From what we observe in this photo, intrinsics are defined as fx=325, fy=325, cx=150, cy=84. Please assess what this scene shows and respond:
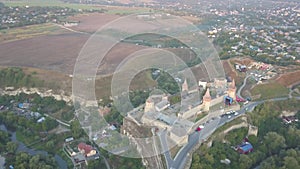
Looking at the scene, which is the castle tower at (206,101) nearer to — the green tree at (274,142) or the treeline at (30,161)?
the green tree at (274,142)

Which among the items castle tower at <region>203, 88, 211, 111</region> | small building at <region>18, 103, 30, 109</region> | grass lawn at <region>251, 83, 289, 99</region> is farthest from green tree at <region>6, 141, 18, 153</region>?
grass lawn at <region>251, 83, 289, 99</region>

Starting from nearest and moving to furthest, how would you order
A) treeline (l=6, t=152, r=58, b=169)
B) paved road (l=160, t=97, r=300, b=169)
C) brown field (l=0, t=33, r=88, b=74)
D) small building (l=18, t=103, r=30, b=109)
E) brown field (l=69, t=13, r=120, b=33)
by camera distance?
1. paved road (l=160, t=97, r=300, b=169)
2. treeline (l=6, t=152, r=58, b=169)
3. small building (l=18, t=103, r=30, b=109)
4. brown field (l=0, t=33, r=88, b=74)
5. brown field (l=69, t=13, r=120, b=33)

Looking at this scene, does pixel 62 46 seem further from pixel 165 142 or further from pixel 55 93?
pixel 165 142

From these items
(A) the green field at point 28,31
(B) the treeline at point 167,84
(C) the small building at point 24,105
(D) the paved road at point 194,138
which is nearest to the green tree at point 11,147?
(C) the small building at point 24,105

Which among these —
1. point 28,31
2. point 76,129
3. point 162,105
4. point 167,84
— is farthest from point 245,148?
point 28,31

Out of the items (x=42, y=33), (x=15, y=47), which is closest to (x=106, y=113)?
(x=15, y=47)

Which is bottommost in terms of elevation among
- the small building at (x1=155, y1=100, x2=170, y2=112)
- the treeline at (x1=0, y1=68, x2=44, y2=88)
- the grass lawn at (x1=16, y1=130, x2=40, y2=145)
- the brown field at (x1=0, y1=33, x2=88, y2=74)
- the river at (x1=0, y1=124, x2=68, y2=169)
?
the river at (x1=0, y1=124, x2=68, y2=169)

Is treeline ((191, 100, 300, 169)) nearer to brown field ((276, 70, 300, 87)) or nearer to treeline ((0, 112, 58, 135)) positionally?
brown field ((276, 70, 300, 87))
